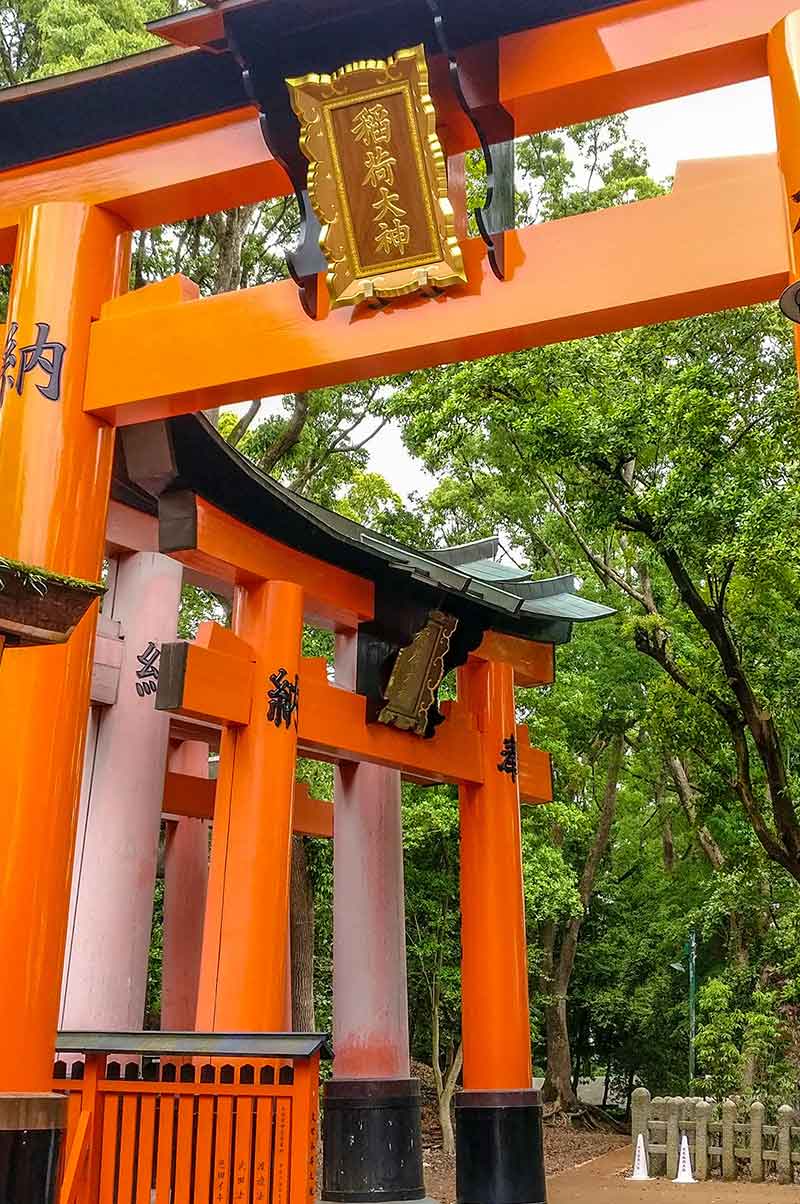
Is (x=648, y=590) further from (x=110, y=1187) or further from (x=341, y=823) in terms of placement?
(x=110, y=1187)

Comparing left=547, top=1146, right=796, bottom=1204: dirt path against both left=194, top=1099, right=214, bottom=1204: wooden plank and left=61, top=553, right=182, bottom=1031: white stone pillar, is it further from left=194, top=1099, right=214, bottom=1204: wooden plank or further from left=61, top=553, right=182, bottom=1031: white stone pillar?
left=194, top=1099, right=214, bottom=1204: wooden plank

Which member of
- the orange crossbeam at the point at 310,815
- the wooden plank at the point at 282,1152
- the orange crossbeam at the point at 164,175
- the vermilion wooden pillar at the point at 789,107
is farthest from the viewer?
the orange crossbeam at the point at 310,815

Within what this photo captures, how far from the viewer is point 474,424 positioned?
10.8m

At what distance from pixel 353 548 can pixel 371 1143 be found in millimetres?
4485

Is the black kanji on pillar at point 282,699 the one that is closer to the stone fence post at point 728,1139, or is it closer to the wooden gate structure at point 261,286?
the wooden gate structure at point 261,286

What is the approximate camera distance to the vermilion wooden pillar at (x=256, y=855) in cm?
705

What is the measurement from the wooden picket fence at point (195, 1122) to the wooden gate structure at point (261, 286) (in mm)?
72

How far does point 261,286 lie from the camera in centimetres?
556

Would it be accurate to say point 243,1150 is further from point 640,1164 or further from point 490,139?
point 640,1164

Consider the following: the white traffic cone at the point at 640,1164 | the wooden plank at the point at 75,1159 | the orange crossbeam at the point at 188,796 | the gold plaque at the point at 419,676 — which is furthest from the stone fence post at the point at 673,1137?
the wooden plank at the point at 75,1159

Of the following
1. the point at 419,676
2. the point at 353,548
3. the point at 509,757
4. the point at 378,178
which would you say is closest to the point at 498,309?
the point at 378,178

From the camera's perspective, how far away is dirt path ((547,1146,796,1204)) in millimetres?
11555

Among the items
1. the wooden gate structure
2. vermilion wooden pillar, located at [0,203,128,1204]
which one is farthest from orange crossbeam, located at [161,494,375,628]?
vermilion wooden pillar, located at [0,203,128,1204]

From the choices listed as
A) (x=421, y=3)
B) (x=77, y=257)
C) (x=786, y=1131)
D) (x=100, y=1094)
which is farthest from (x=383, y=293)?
(x=786, y=1131)
